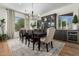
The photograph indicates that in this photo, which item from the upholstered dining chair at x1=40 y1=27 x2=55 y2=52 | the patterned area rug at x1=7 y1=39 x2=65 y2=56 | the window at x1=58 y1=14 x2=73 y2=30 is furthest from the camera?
the upholstered dining chair at x1=40 y1=27 x2=55 y2=52

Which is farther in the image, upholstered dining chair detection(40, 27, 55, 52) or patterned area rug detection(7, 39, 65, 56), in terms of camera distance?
upholstered dining chair detection(40, 27, 55, 52)

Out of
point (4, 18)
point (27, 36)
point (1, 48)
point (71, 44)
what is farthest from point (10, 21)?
point (71, 44)

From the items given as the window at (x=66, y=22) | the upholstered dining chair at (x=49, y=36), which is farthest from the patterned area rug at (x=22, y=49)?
the window at (x=66, y=22)

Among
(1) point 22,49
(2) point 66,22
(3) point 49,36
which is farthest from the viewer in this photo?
(3) point 49,36

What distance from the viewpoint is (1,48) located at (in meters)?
2.43

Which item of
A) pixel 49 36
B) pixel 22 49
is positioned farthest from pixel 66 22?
pixel 22 49

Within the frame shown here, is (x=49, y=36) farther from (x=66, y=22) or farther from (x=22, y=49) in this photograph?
(x=22, y=49)

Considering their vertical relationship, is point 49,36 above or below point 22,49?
above

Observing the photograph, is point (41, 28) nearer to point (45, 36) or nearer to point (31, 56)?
point (45, 36)

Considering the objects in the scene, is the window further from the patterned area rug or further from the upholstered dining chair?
the patterned area rug

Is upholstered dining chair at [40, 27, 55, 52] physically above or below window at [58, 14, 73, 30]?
below

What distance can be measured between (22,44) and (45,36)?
83 centimetres

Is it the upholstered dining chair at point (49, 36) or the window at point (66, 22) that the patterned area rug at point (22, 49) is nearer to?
the upholstered dining chair at point (49, 36)

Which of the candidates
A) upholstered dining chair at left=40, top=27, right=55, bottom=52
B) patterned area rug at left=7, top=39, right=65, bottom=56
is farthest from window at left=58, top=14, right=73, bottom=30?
patterned area rug at left=7, top=39, right=65, bottom=56
